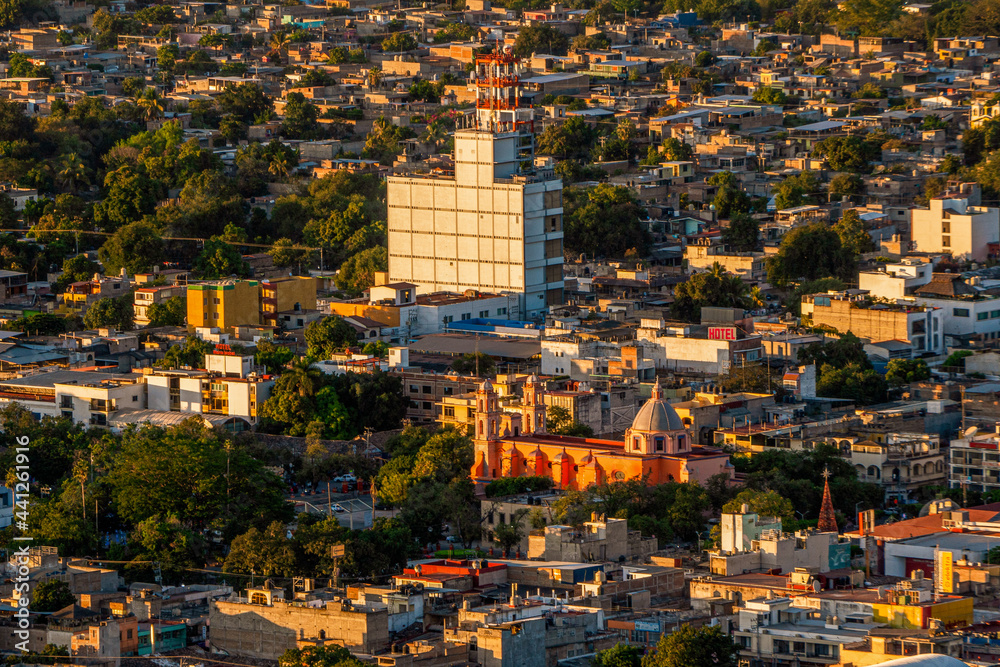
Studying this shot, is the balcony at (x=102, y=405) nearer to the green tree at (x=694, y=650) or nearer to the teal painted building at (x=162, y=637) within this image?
A: the teal painted building at (x=162, y=637)

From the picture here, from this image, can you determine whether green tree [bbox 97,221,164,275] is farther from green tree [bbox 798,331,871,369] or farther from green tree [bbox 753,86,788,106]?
green tree [bbox 753,86,788,106]

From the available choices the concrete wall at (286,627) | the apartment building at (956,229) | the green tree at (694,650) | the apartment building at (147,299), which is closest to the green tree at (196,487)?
the concrete wall at (286,627)

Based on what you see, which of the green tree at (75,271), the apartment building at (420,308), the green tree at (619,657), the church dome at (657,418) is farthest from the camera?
the green tree at (75,271)

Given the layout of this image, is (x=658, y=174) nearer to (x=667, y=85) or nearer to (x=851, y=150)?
(x=851, y=150)

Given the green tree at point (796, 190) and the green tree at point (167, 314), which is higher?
the green tree at point (796, 190)

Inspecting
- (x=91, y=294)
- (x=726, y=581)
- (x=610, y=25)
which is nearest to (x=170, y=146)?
(x=91, y=294)

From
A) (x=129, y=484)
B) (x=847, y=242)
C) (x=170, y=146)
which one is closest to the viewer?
(x=129, y=484)
